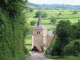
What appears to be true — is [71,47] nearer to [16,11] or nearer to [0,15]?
[16,11]

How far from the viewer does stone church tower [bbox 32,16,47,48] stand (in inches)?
4178

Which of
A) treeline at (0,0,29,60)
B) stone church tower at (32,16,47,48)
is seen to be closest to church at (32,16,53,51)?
stone church tower at (32,16,47,48)

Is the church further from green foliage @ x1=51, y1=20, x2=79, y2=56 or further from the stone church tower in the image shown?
green foliage @ x1=51, y1=20, x2=79, y2=56

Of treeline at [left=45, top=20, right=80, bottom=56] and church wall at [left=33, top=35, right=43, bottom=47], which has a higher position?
treeline at [left=45, top=20, right=80, bottom=56]

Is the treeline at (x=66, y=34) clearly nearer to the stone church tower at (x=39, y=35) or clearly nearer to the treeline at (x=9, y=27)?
the treeline at (x=9, y=27)

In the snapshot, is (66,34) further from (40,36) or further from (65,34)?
(40,36)

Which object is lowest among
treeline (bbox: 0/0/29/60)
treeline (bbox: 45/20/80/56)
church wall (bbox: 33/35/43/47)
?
church wall (bbox: 33/35/43/47)

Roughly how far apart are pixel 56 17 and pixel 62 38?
91675 mm

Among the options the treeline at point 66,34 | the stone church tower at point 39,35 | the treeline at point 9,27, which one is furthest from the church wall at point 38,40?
the treeline at point 9,27

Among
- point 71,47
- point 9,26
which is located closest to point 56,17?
point 71,47

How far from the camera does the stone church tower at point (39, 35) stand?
10612 cm

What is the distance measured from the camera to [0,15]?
48.1 feet

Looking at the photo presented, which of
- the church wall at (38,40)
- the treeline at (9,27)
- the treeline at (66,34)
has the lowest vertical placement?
the church wall at (38,40)

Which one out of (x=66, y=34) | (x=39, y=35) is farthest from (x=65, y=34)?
(x=39, y=35)
